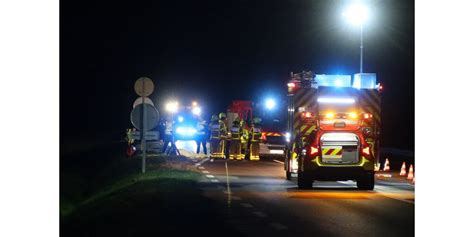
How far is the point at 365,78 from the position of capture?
23219mm

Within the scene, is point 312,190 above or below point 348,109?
below

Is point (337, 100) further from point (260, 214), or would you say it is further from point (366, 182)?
point (260, 214)

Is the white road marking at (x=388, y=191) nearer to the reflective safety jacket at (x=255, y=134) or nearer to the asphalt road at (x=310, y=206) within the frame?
the asphalt road at (x=310, y=206)

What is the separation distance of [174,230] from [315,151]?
330 inches

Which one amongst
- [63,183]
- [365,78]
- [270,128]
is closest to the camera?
[365,78]

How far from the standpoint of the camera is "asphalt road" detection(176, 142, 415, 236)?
12852mm

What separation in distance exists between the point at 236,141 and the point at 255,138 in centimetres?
106

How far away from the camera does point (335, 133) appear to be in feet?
66.4

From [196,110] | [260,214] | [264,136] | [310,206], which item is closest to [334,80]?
[310,206]

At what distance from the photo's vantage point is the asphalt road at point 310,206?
12.9m

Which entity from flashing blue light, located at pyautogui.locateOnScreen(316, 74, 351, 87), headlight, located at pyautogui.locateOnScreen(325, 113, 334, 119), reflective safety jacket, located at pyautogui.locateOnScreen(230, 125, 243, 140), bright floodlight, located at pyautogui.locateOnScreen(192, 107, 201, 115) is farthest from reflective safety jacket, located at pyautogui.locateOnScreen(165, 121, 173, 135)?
headlight, located at pyautogui.locateOnScreen(325, 113, 334, 119)

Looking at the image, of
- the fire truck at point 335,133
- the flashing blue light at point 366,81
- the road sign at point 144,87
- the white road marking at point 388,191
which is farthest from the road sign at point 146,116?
the flashing blue light at point 366,81
